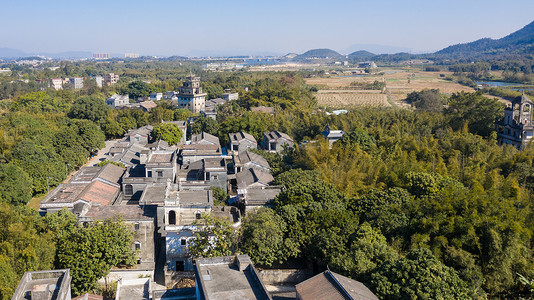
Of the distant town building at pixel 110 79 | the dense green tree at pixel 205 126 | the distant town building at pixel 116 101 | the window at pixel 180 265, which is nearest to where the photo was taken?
A: the window at pixel 180 265

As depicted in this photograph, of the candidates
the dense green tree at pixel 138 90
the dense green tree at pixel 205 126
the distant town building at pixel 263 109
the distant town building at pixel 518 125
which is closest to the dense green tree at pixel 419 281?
the distant town building at pixel 518 125

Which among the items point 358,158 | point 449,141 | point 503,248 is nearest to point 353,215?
point 503,248

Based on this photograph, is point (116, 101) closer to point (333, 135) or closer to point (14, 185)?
point (14, 185)

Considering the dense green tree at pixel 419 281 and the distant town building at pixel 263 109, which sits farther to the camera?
the distant town building at pixel 263 109

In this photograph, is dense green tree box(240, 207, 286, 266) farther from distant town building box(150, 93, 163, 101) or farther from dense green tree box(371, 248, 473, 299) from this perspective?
distant town building box(150, 93, 163, 101)

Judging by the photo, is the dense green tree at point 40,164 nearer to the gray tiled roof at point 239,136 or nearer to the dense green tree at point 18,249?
the dense green tree at point 18,249

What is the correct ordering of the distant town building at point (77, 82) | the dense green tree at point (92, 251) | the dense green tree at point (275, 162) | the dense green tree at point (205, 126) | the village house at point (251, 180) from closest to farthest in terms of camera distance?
the dense green tree at point (92, 251) < the village house at point (251, 180) < the dense green tree at point (275, 162) < the dense green tree at point (205, 126) < the distant town building at point (77, 82)

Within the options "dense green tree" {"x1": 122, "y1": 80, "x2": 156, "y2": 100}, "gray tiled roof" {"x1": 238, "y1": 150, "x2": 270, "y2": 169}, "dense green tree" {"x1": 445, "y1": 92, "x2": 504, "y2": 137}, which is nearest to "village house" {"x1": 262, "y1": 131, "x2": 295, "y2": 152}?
"gray tiled roof" {"x1": 238, "y1": 150, "x2": 270, "y2": 169}

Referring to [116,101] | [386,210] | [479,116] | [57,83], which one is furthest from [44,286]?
[57,83]
